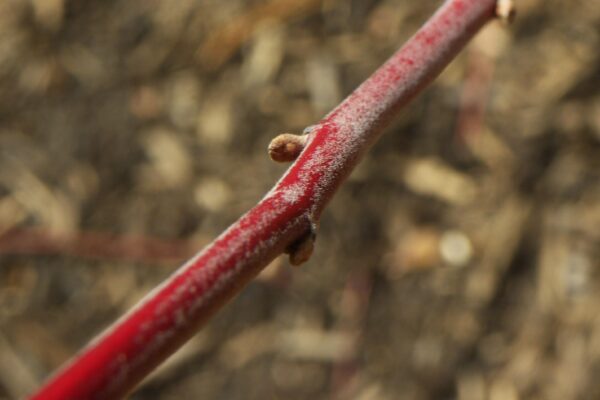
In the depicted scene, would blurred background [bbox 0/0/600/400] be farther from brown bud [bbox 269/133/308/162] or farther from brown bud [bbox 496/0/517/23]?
brown bud [bbox 269/133/308/162]

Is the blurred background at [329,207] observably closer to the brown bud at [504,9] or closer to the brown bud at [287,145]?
the brown bud at [504,9]

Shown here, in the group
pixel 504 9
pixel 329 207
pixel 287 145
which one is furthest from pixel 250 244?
pixel 329 207

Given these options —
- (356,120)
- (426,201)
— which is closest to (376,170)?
(426,201)

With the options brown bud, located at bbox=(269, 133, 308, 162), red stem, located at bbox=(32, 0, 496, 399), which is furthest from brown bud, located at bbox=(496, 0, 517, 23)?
brown bud, located at bbox=(269, 133, 308, 162)

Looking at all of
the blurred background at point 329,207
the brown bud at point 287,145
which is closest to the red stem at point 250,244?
the brown bud at point 287,145

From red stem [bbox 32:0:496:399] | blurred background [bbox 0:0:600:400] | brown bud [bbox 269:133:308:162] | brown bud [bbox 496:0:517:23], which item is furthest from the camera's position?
blurred background [bbox 0:0:600:400]

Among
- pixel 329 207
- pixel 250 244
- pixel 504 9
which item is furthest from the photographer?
pixel 329 207

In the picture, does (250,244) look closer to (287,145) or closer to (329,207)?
(287,145)

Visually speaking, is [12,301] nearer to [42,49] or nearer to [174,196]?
[174,196]
